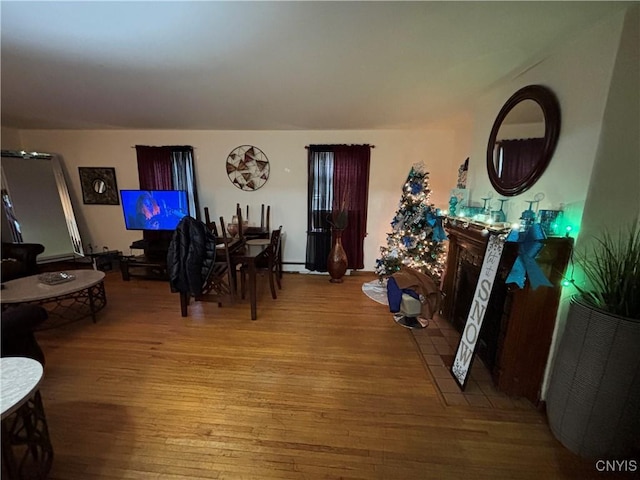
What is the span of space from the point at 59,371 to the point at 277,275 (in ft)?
7.63

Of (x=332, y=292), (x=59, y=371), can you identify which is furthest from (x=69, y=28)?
(x=332, y=292)

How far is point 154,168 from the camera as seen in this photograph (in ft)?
13.5

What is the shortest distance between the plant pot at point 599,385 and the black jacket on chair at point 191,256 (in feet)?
9.02

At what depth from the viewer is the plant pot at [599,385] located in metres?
1.23

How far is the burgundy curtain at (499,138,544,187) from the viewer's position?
Result: 1.82 m

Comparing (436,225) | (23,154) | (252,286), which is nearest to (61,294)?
(252,286)

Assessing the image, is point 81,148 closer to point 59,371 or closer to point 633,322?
point 59,371

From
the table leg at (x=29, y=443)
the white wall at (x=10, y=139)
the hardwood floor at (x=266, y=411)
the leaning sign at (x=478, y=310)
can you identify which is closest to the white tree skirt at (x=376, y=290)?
the hardwood floor at (x=266, y=411)

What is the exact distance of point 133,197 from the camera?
3943 millimetres

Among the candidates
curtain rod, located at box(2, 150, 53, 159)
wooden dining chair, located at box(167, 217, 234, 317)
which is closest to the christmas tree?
wooden dining chair, located at box(167, 217, 234, 317)

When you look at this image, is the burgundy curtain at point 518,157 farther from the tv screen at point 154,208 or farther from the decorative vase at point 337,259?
the tv screen at point 154,208

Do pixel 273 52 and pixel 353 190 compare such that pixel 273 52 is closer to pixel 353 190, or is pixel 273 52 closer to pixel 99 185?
pixel 353 190

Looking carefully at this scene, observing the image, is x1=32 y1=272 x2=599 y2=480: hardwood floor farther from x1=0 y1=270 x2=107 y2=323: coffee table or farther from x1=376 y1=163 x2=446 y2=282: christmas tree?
x1=376 y1=163 x2=446 y2=282: christmas tree

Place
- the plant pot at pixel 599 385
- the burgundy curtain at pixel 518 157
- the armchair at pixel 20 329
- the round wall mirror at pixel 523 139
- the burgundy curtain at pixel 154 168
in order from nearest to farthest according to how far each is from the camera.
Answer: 1. the plant pot at pixel 599 385
2. the armchair at pixel 20 329
3. the round wall mirror at pixel 523 139
4. the burgundy curtain at pixel 518 157
5. the burgundy curtain at pixel 154 168
